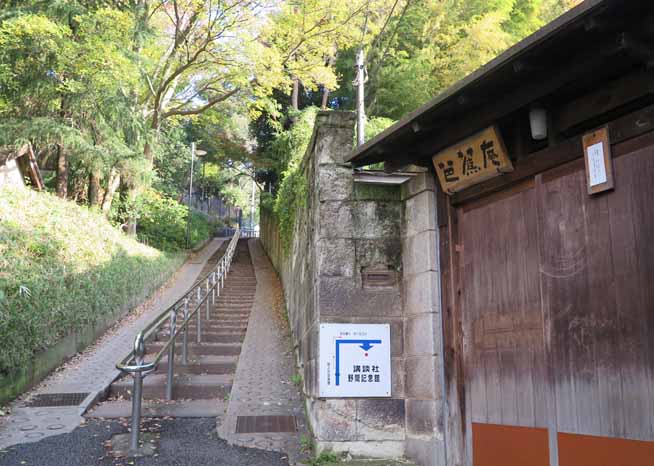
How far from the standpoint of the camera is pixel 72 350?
847 cm

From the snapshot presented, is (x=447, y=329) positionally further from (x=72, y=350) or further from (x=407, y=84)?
(x=407, y=84)

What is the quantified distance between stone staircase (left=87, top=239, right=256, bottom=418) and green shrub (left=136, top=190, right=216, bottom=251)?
776 cm

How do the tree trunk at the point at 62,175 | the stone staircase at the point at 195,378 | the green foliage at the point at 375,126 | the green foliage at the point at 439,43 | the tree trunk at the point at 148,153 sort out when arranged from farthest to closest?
the green foliage at the point at 439,43 < the tree trunk at the point at 148,153 < the tree trunk at the point at 62,175 < the green foliage at the point at 375,126 < the stone staircase at the point at 195,378

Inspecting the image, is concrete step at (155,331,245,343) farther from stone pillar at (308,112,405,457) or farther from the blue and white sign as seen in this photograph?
the blue and white sign

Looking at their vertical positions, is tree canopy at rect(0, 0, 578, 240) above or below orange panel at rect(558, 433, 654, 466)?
above

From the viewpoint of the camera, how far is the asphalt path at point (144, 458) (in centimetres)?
454

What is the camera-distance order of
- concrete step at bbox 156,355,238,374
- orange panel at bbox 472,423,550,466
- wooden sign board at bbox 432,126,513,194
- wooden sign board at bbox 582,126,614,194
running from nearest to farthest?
1. wooden sign board at bbox 582,126,614,194
2. orange panel at bbox 472,423,550,466
3. wooden sign board at bbox 432,126,513,194
4. concrete step at bbox 156,355,238,374

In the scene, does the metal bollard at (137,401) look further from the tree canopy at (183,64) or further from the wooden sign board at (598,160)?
the tree canopy at (183,64)

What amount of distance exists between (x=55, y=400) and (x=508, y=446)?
538 cm

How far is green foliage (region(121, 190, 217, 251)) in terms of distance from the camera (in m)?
17.8

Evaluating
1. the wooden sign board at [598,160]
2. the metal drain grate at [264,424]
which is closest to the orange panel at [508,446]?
the wooden sign board at [598,160]

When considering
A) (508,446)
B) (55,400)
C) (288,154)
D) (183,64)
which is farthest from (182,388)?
(288,154)

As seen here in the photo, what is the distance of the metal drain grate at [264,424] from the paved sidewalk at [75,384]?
1.73 m

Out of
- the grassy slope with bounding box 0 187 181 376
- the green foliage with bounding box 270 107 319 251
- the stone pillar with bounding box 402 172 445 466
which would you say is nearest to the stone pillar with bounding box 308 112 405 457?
the stone pillar with bounding box 402 172 445 466
